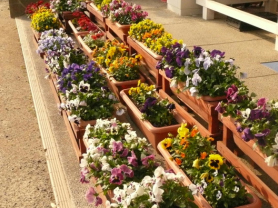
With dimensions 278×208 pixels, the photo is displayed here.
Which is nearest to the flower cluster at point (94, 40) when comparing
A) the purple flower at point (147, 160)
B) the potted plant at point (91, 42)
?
the potted plant at point (91, 42)

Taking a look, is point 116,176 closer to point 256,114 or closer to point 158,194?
point 158,194

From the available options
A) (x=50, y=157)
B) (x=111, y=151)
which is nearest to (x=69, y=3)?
(x=50, y=157)

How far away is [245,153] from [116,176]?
2.77 feet

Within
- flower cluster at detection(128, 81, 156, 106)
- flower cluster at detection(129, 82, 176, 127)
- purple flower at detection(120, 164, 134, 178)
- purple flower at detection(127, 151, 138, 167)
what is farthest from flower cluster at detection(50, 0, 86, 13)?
purple flower at detection(120, 164, 134, 178)

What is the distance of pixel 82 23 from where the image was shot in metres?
6.32

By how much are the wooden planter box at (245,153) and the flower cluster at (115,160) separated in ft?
1.70

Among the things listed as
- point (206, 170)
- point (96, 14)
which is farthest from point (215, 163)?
point (96, 14)

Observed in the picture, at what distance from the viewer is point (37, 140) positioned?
4301 mm

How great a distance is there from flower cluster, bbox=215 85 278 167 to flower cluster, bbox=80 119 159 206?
21.7 inches

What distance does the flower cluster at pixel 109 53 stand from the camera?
451 cm

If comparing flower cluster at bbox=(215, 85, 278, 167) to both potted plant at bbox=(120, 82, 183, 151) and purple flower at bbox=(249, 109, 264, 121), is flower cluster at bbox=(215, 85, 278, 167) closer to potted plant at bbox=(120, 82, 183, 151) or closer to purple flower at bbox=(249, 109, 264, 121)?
purple flower at bbox=(249, 109, 264, 121)

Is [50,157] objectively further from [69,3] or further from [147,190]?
[69,3]

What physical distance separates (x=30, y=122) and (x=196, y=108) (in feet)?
6.66

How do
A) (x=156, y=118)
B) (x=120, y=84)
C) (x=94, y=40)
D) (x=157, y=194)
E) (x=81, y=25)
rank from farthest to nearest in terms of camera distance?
(x=81, y=25) → (x=94, y=40) → (x=120, y=84) → (x=156, y=118) → (x=157, y=194)
